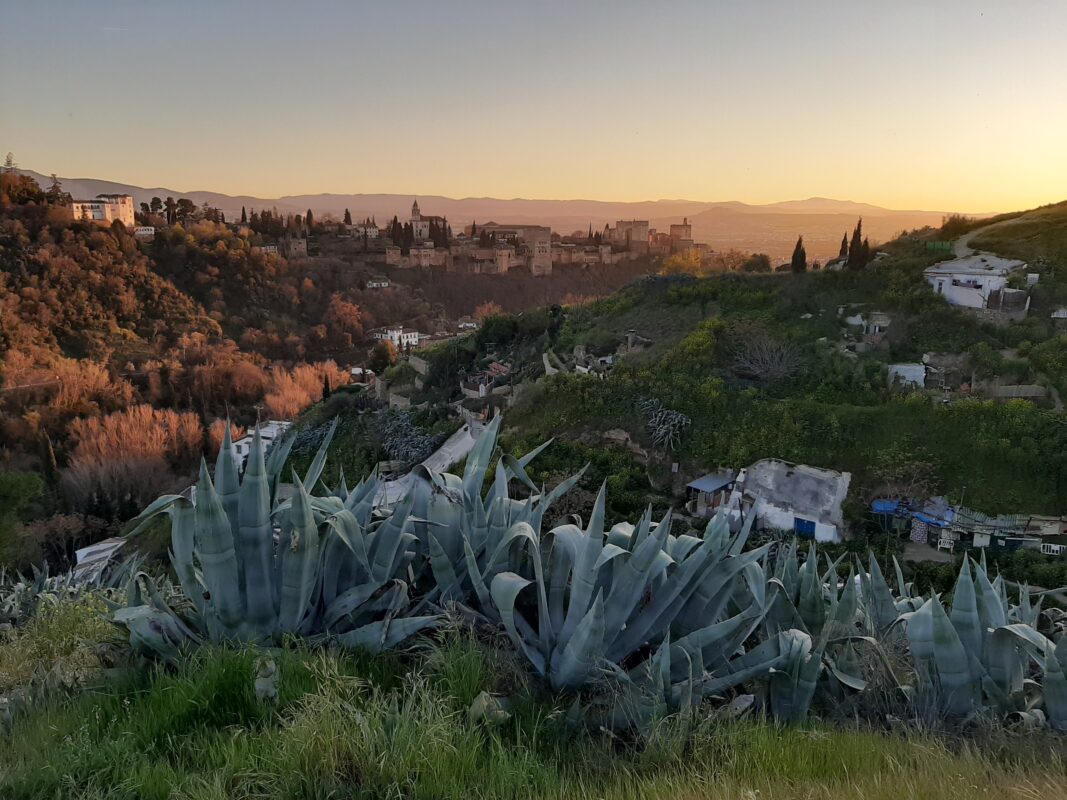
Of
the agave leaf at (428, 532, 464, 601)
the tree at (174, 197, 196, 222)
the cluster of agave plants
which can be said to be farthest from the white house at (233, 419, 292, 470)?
the tree at (174, 197, 196, 222)

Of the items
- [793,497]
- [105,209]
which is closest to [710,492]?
[793,497]

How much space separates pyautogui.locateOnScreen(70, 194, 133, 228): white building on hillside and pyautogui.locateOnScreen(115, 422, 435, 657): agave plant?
5155 cm

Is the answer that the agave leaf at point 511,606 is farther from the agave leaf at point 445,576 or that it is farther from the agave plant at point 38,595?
the agave plant at point 38,595

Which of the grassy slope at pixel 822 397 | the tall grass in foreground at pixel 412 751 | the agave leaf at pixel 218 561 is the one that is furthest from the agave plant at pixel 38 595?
the grassy slope at pixel 822 397

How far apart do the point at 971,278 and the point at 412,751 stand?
1986 cm

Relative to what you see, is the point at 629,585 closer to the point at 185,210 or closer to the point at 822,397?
the point at 822,397

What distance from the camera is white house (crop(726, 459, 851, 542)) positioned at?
1136cm

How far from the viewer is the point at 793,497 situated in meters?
11.9

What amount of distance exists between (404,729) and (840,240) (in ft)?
79.4

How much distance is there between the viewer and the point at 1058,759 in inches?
63.9

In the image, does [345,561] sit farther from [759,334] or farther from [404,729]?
[759,334]

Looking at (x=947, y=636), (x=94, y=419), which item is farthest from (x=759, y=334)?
(x=94, y=419)

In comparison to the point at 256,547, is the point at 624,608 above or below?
below

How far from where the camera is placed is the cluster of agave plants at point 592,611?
189 cm
